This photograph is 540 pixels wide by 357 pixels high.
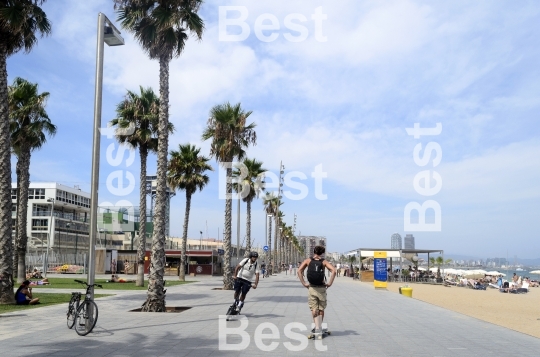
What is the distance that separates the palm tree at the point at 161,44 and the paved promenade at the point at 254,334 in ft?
4.45

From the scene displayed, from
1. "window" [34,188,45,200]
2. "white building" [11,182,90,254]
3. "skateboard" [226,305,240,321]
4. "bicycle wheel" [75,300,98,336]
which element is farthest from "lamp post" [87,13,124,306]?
"window" [34,188,45,200]

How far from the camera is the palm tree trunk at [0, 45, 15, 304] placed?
15359mm

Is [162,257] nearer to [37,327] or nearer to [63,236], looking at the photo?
[37,327]

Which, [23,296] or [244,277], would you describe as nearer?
[244,277]

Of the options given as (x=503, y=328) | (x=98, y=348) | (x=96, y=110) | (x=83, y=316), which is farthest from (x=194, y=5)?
(x=503, y=328)

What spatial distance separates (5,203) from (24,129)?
1133cm

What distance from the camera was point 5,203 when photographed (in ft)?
51.4

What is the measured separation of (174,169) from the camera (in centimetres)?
3359

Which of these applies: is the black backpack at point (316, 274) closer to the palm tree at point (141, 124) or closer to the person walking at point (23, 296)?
the person walking at point (23, 296)

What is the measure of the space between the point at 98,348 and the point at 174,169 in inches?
1005

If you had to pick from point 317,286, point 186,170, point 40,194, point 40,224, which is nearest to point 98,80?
point 317,286

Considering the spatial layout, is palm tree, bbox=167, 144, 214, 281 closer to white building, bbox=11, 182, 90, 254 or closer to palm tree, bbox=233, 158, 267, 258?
palm tree, bbox=233, 158, 267, 258

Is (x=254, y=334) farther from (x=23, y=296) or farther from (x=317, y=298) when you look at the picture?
(x=23, y=296)

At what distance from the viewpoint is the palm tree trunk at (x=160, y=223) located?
14.6 m
